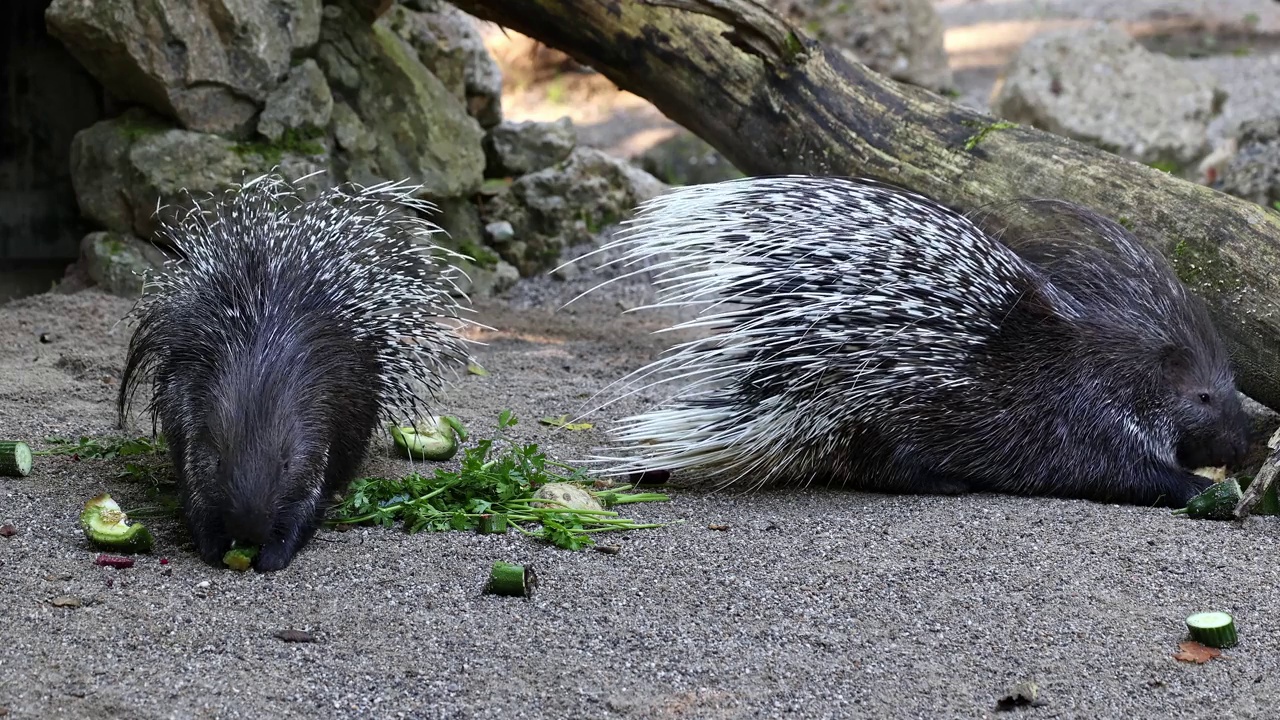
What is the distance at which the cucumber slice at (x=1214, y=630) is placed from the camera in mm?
2594

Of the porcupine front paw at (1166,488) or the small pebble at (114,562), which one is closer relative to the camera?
the small pebble at (114,562)

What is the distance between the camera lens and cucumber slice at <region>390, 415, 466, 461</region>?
12.4 ft

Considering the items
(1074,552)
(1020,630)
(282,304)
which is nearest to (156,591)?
(282,304)

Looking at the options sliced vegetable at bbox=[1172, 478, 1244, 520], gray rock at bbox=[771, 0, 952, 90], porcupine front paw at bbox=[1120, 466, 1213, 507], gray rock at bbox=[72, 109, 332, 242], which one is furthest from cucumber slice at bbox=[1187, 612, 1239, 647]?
gray rock at bbox=[771, 0, 952, 90]

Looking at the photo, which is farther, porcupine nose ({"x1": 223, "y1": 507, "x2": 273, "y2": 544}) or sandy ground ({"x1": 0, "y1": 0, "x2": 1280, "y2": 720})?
porcupine nose ({"x1": 223, "y1": 507, "x2": 273, "y2": 544})

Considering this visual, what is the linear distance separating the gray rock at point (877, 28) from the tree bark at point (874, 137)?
610 centimetres

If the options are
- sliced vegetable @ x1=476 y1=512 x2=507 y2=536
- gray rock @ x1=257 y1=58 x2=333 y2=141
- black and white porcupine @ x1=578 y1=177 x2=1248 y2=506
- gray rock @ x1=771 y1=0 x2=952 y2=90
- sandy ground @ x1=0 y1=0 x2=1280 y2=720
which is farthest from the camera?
gray rock @ x1=771 y1=0 x2=952 y2=90

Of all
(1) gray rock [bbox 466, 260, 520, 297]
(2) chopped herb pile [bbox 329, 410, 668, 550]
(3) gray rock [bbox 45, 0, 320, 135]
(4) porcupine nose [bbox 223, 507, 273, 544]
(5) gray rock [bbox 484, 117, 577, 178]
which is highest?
(3) gray rock [bbox 45, 0, 320, 135]

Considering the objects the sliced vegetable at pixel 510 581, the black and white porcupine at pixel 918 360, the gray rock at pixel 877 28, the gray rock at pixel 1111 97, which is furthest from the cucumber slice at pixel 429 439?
the gray rock at pixel 877 28

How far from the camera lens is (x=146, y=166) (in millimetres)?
5301

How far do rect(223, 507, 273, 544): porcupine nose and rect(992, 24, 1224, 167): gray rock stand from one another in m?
7.70

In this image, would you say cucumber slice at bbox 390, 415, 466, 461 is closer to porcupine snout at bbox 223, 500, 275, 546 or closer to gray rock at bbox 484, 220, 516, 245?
porcupine snout at bbox 223, 500, 275, 546

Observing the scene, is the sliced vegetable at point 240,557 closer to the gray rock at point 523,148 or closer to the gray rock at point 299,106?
the gray rock at point 299,106

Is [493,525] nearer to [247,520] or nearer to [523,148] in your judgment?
[247,520]
